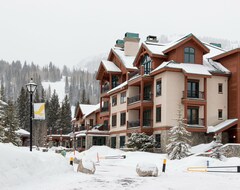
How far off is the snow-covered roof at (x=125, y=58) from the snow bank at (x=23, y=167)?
3633 centimetres

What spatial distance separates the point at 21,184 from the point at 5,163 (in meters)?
0.96

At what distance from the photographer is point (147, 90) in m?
46.5

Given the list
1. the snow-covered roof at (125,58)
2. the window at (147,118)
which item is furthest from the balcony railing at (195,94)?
the snow-covered roof at (125,58)

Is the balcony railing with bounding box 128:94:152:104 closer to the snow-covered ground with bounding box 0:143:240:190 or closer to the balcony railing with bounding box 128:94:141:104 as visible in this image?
the balcony railing with bounding box 128:94:141:104

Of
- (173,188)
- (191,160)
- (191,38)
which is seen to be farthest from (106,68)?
(173,188)

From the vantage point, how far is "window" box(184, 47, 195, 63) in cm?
4328

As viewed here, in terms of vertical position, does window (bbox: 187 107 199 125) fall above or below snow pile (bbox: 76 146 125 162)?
above

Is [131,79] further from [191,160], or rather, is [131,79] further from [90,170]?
[90,170]

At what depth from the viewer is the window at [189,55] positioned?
1704 inches

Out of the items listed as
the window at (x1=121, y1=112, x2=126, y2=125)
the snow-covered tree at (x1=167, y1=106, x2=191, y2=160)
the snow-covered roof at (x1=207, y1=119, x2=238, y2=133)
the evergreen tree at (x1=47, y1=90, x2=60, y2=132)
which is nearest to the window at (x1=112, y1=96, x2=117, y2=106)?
the window at (x1=121, y1=112, x2=126, y2=125)

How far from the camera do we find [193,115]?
42281 mm

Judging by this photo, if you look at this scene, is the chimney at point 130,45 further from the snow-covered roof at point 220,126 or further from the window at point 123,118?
the snow-covered roof at point 220,126

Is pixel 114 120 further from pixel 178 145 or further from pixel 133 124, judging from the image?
pixel 178 145

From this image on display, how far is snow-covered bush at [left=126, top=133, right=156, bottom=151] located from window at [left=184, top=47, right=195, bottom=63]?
9.30 m
